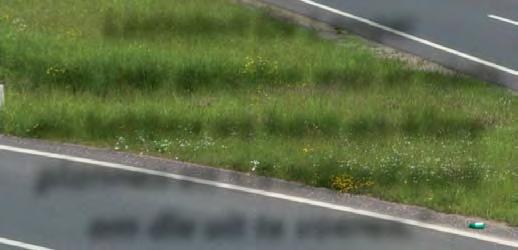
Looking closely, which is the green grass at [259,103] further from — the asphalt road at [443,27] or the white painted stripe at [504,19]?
the white painted stripe at [504,19]

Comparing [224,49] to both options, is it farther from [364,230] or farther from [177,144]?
[364,230]

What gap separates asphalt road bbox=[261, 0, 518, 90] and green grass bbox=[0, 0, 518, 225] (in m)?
0.74

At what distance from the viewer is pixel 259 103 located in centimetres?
1562

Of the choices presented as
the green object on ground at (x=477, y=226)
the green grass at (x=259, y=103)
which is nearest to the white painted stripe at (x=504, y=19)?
the green grass at (x=259, y=103)

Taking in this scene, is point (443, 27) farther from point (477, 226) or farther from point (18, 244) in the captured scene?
point (18, 244)

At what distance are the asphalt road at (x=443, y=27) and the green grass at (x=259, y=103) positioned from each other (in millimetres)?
736

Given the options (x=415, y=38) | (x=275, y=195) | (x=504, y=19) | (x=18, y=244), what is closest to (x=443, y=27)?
(x=415, y=38)

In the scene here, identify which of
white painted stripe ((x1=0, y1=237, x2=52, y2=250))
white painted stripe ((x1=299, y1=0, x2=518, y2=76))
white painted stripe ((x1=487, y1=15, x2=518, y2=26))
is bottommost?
white painted stripe ((x1=0, y1=237, x2=52, y2=250))

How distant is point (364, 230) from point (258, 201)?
58.7 inches

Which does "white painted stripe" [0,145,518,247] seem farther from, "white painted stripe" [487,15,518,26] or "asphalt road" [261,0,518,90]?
"white painted stripe" [487,15,518,26]

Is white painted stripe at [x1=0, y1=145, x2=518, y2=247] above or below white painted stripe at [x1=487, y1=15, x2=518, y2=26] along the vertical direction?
below

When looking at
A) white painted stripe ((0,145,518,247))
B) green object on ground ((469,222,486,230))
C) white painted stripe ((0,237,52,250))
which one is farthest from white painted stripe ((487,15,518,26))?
white painted stripe ((0,237,52,250))

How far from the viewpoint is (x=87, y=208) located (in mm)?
12234

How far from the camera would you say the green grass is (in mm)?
13250
